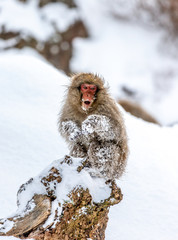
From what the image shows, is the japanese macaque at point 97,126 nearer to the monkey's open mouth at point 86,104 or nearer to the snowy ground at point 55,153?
the monkey's open mouth at point 86,104

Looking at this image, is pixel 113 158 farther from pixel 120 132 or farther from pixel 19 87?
pixel 19 87

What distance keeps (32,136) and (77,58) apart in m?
10.9

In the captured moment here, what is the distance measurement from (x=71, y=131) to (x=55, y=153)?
1104mm

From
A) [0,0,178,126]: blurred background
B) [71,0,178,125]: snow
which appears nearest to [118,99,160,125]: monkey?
[0,0,178,126]: blurred background

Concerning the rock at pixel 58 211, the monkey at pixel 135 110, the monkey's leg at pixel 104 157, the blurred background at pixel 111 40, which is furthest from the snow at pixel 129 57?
the rock at pixel 58 211

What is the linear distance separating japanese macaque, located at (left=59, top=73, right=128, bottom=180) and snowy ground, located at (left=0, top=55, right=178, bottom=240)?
0.66 metres

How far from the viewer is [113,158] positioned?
3.60 meters

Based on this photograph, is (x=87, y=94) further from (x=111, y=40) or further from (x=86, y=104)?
(x=111, y=40)

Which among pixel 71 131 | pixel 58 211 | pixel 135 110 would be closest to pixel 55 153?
pixel 71 131

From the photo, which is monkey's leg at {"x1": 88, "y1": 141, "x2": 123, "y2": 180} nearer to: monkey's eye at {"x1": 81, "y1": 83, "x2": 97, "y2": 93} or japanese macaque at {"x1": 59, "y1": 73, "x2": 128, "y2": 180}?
japanese macaque at {"x1": 59, "y1": 73, "x2": 128, "y2": 180}

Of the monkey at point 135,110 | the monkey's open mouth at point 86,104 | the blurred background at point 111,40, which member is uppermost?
the blurred background at point 111,40

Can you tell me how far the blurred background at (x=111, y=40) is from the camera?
13.9 metres

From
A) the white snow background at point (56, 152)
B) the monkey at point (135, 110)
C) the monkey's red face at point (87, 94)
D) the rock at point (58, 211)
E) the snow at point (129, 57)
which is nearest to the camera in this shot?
the rock at point (58, 211)

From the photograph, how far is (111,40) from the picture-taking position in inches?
699
